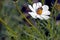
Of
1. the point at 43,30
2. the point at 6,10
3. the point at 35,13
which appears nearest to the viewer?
the point at 35,13

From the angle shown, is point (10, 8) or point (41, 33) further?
point (10, 8)

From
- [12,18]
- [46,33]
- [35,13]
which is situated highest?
[35,13]

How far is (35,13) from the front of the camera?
105 cm

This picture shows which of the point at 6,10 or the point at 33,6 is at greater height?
the point at 33,6

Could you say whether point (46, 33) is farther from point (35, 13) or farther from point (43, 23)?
point (35, 13)

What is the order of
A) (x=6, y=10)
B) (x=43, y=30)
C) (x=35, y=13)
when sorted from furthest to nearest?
(x=6, y=10) → (x=43, y=30) → (x=35, y=13)

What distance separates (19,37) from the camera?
1098 millimetres

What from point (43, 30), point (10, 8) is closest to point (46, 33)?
point (43, 30)

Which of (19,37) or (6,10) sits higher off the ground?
(19,37)

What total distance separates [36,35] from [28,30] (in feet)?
0.19

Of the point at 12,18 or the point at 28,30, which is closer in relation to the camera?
the point at 28,30

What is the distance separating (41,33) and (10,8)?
2.71 ft

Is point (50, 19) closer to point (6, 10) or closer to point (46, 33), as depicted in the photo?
point (46, 33)

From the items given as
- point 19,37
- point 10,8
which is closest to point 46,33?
point 19,37
